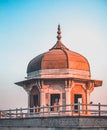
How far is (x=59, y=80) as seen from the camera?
27625 mm

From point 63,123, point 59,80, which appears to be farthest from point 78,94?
point 63,123

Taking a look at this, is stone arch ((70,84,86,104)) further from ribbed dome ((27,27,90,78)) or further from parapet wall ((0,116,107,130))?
parapet wall ((0,116,107,130))

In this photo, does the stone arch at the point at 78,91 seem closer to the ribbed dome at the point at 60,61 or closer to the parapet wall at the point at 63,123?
the ribbed dome at the point at 60,61

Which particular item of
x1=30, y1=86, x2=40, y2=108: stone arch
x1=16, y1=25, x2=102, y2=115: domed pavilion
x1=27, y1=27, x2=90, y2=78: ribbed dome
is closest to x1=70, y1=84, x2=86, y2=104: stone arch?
x1=16, y1=25, x2=102, y2=115: domed pavilion

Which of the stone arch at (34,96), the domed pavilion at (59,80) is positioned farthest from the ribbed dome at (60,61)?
the stone arch at (34,96)

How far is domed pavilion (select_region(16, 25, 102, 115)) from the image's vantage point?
90.0 feet

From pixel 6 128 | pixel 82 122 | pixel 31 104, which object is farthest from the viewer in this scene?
pixel 31 104

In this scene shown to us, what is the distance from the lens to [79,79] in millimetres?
27719

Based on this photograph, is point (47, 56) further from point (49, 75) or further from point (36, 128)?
point (36, 128)

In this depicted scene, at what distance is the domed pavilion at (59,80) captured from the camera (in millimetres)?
27438

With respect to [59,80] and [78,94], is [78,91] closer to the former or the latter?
[78,94]

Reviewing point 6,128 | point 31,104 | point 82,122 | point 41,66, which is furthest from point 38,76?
point 82,122

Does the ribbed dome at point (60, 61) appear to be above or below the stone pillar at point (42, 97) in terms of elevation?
above

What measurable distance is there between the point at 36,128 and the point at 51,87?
16.9ft
